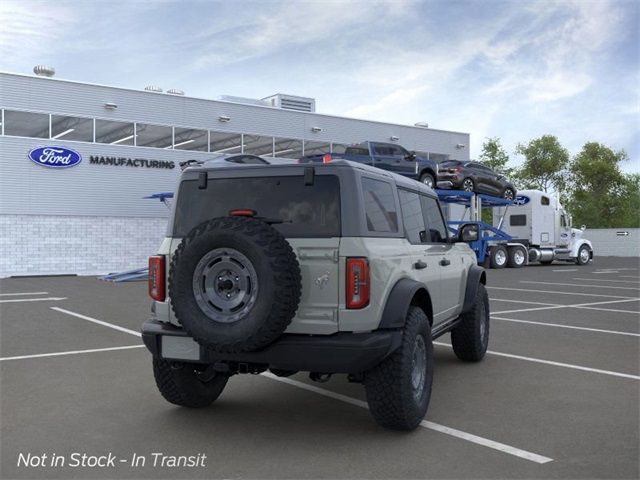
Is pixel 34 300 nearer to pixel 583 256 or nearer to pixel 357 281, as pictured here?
pixel 357 281

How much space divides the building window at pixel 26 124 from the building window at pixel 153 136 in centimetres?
376

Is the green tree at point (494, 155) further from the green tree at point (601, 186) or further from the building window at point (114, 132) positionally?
the building window at point (114, 132)

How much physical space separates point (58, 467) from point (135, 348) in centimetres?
422

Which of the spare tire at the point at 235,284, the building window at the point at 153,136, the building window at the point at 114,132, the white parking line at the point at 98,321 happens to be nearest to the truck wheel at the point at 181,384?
the spare tire at the point at 235,284

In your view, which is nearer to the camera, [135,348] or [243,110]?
[135,348]

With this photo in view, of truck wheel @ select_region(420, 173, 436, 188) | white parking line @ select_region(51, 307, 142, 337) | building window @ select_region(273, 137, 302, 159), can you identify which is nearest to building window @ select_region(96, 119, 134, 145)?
building window @ select_region(273, 137, 302, 159)

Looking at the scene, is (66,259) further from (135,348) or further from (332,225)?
(332,225)

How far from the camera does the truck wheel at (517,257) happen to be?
29.1 metres

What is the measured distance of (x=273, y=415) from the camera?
5266mm

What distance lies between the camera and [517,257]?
95.9 feet

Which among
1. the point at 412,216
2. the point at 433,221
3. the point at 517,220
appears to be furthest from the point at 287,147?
the point at 412,216

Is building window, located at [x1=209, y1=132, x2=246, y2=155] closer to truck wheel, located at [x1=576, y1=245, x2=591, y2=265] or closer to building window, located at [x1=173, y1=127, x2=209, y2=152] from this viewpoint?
building window, located at [x1=173, y1=127, x2=209, y2=152]

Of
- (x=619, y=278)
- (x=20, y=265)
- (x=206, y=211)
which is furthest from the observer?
Answer: (x=20, y=265)

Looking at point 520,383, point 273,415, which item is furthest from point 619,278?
point 273,415
